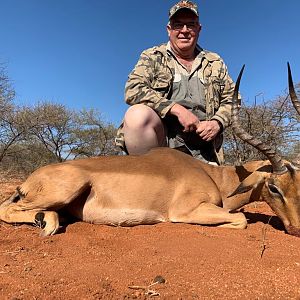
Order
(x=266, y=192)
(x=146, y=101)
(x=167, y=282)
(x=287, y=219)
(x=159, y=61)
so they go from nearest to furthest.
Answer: (x=167, y=282) < (x=287, y=219) < (x=266, y=192) < (x=146, y=101) < (x=159, y=61)

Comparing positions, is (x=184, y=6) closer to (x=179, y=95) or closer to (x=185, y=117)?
(x=179, y=95)

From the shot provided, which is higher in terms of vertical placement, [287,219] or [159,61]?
[159,61]

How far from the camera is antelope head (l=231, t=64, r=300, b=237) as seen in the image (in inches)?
146

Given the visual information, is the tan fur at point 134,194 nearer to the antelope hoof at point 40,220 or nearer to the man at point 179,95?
the antelope hoof at point 40,220

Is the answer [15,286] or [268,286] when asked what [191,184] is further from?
[15,286]

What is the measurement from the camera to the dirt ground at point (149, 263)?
210cm

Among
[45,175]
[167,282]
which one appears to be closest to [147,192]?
[45,175]

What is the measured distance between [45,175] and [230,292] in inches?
90.8

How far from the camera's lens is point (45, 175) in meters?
3.86

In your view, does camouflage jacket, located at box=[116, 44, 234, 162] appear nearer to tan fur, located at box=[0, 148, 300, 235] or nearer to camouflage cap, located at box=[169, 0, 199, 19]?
camouflage cap, located at box=[169, 0, 199, 19]

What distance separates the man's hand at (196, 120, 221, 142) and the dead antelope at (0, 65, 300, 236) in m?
0.85

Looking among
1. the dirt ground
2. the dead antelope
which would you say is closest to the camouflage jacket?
the dead antelope

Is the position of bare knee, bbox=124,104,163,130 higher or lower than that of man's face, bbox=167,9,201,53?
lower

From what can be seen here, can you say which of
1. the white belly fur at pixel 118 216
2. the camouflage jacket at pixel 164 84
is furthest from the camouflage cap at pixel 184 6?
the white belly fur at pixel 118 216
